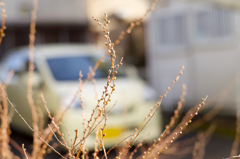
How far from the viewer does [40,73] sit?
4855mm

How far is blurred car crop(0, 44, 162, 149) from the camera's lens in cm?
422

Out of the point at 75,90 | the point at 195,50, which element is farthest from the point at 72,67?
the point at 195,50

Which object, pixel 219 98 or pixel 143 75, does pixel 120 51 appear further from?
pixel 219 98

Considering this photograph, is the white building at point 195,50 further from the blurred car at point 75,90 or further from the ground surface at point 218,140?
the blurred car at point 75,90

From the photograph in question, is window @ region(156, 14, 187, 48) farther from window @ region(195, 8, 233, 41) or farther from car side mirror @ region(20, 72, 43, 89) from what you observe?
car side mirror @ region(20, 72, 43, 89)

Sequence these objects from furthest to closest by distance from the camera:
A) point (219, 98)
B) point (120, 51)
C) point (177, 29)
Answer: point (120, 51) < point (177, 29) < point (219, 98)

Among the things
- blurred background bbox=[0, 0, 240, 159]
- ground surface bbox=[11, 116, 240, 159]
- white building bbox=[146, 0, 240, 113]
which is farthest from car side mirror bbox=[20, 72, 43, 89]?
white building bbox=[146, 0, 240, 113]

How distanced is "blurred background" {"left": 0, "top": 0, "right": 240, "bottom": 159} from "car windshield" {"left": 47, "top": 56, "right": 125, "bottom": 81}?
1.78 meters

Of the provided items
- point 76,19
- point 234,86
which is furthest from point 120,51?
point 234,86

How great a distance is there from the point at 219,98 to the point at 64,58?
4001 mm

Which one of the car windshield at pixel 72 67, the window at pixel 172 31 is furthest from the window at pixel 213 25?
the car windshield at pixel 72 67

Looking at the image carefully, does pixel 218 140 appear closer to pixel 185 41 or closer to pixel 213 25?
pixel 213 25

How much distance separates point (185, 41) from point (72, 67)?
458 centimetres

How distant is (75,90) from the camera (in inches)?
169
